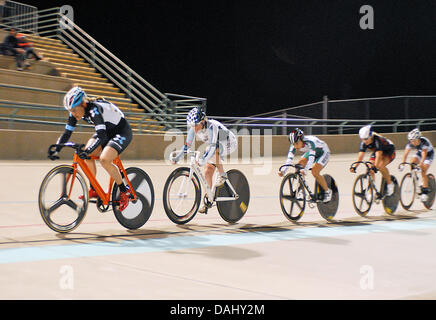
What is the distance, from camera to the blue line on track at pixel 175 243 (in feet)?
17.0

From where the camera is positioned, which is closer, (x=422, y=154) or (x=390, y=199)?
(x=390, y=199)

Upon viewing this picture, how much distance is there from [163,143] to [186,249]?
10.7 meters

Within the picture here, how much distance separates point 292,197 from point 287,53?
20.1 m

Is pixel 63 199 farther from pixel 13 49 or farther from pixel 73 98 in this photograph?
pixel 13 49

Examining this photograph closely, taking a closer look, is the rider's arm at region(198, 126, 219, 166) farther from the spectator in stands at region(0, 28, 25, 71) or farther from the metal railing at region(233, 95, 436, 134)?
the metal railing at region(233, 95, 436, 134)

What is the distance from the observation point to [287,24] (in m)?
27.3

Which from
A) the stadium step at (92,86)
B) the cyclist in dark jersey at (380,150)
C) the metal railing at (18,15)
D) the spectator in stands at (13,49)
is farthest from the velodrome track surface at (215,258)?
the metal railing at (18,15)

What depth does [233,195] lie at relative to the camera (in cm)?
782

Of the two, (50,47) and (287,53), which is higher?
(287,53)

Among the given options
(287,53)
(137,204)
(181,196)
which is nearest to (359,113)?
(287,53)

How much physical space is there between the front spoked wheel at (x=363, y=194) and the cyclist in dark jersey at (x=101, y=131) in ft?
14.4

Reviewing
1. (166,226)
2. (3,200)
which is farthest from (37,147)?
(166,226)

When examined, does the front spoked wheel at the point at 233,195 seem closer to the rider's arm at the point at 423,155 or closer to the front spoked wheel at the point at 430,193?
the rider's arm at the point at 423,155
